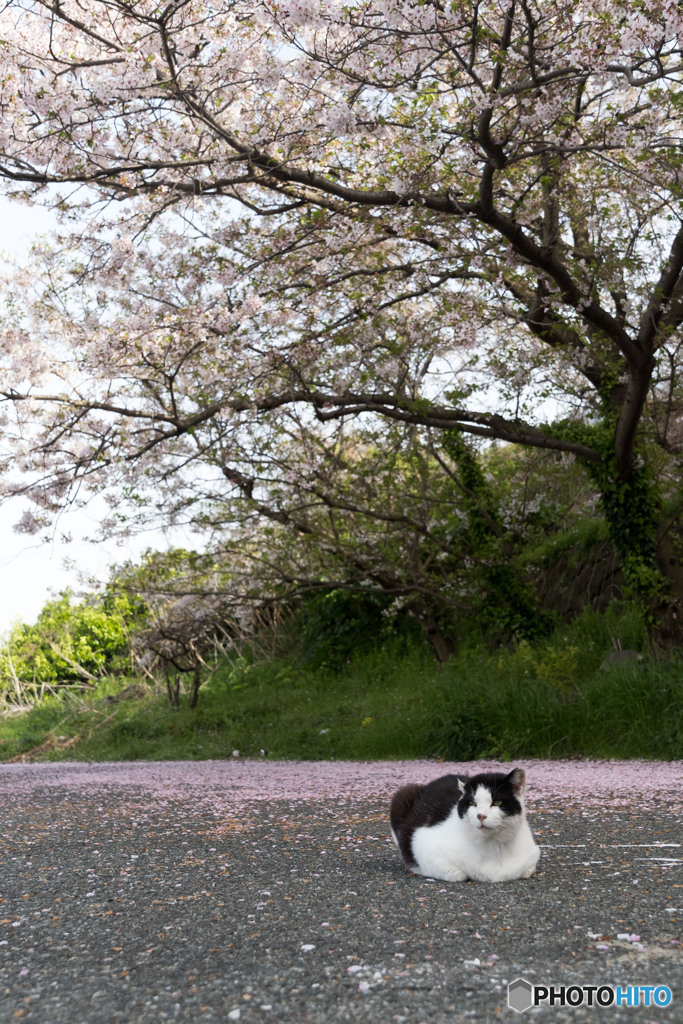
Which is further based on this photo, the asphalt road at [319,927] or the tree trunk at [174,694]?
the tree trunk at [174,694]

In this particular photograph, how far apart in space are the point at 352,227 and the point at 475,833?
22.4 feet

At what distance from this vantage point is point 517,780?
142 inches

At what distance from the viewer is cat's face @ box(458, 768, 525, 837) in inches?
136

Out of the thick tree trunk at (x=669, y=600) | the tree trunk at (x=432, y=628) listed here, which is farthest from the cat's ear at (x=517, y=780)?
the tree trunk at (x=432, y=628)

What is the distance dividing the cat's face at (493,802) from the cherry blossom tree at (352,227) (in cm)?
514

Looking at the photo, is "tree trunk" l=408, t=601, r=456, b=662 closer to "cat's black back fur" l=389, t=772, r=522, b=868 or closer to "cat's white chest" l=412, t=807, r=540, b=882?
"cat's black back fur" l=389, t=772, r=522, b=868

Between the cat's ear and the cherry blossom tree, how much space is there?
16.7 ft

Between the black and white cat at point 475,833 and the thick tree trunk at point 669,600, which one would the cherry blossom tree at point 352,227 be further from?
the black and white cat at point 475,833

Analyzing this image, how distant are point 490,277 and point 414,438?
11.0ft

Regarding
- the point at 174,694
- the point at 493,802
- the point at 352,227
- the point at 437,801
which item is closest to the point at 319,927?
the point at 493,802

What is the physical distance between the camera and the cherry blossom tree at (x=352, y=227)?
717cm

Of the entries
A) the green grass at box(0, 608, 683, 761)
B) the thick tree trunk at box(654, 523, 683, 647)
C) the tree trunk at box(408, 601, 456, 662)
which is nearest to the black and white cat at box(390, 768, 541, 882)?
the green grass at box(0, 608, 683, 761)

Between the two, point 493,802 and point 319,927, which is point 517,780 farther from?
point 319,927

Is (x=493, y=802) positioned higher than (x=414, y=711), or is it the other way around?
(x=414, y=711)
